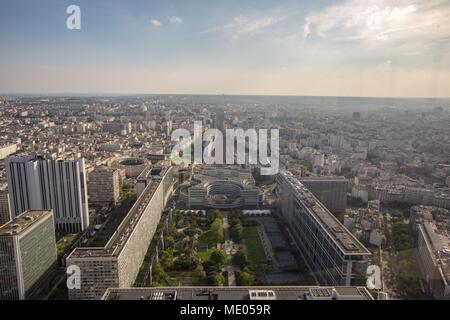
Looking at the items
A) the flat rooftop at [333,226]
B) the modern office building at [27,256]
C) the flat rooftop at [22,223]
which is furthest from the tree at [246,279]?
the flat rooftop at [22,223]

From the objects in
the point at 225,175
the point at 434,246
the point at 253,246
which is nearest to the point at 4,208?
the point at 253,246

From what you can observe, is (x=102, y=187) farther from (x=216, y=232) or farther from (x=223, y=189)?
(x=216, y=232)

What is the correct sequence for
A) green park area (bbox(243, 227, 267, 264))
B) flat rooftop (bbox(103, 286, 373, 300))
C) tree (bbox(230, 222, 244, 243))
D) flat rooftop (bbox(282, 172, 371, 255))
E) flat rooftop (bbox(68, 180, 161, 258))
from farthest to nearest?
tree (bbox(230, 222, 244, 243)) → green park area (bbox(243, 227, 267, 264)) → flat rooftop (bbox(282, 172, 371, 255)) → flat rooftop (bbox(68, 180, 161, 258)) → flat rooftop (bbox(103, 286, 373, 300))

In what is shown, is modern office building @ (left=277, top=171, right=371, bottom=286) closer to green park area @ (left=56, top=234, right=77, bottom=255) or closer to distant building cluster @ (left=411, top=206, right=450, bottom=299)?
distant building cluster @ (left=411, top=206, right=450, bottom=299)

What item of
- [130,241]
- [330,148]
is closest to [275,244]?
[130,241]

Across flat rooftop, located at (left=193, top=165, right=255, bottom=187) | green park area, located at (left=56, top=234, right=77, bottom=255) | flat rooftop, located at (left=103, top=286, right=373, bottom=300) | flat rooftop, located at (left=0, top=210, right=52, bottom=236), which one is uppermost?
flat rooftop, located at (left=103, top=286, right=373, bottom=300)

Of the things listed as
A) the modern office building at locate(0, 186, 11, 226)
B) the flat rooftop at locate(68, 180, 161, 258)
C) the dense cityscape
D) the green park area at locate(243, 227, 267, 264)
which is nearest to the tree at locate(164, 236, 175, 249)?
the dense cityscape

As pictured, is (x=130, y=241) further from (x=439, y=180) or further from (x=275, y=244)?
(x=439, y=180)
